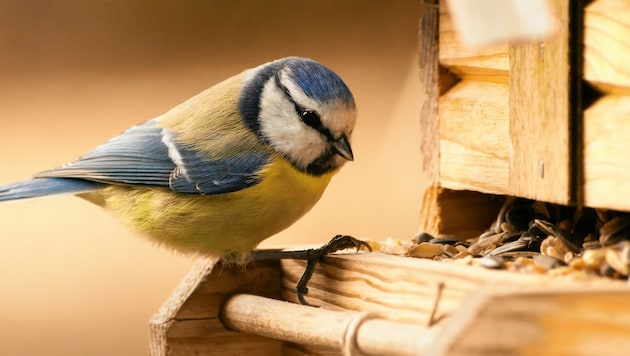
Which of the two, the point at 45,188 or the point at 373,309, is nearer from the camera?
the point at 373,309

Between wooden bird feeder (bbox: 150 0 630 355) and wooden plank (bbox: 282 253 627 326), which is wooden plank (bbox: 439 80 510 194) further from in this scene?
wooden plank (bbox: 282 253 627 326)

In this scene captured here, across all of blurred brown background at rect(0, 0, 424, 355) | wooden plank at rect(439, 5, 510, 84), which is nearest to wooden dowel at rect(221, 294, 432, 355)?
wooden plank at rect(439, 5, 510, 84)

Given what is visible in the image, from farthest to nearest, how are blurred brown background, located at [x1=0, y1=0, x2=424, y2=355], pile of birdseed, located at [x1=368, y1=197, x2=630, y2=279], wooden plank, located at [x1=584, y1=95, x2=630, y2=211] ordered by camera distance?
blurred brown background, located at [x1=0, y1=0, x2=424, y2=355]
wooden plank, located at [x1=584, y1=95, x2=630, y2=211]
pile of birdseed, located at [x1=368, y1=197, x2=630, y2=279]

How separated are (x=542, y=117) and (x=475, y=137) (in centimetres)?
36

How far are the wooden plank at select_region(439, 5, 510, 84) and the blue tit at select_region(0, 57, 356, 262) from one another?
281 mm

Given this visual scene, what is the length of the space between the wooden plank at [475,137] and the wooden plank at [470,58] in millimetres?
23

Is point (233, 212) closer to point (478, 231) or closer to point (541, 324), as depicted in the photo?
point (478, 231)

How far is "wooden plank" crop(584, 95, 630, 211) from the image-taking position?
1.84 m

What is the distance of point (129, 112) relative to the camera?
370 centimetres

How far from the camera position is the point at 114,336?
12.5ft

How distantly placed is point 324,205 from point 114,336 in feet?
2.99

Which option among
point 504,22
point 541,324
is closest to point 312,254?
point 541,324

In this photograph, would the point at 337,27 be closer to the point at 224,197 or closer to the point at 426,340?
the point at 224,197

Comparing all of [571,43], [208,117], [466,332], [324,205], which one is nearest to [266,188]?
[208,117]
